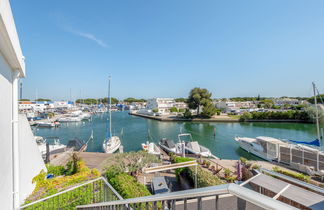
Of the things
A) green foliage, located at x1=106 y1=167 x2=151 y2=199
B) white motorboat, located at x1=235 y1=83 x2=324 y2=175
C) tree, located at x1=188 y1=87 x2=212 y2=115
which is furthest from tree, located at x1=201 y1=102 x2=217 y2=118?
green foliage, located at x1=106 y1=167 x2=151 y2=199

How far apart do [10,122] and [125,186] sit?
3.80 meters

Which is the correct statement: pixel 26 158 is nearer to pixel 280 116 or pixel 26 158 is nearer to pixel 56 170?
pixel 56 170

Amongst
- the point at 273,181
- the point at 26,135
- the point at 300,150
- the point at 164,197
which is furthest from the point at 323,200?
the point at 300,150

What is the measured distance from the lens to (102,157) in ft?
36.9

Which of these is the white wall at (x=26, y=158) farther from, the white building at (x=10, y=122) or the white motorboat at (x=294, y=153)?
the white motorboat at (x=294, y=153)

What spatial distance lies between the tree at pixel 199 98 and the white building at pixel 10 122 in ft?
126

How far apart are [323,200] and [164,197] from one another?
4.45m

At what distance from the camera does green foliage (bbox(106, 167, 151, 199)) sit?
4.95 m

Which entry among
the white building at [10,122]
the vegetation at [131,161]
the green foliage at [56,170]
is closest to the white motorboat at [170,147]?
the vegetation at [131,161]

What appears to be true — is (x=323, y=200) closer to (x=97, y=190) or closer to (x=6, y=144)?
(x=97, y=190)

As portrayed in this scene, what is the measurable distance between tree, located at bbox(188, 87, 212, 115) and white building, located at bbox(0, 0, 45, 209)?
38437mm

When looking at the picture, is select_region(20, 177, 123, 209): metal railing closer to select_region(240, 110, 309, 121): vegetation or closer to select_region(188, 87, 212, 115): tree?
select_region(188, 87, 212, 115): tree

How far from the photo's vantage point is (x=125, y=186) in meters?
5.26

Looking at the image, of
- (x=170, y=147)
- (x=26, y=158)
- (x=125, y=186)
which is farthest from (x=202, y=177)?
(x=170, y=147)
